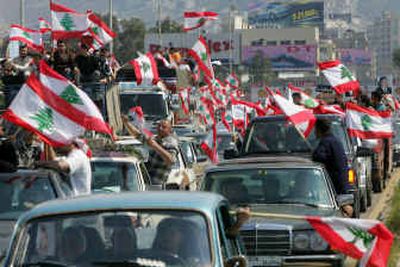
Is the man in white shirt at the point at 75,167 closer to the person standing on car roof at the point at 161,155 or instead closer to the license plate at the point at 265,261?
the license plate at the point at 265,261

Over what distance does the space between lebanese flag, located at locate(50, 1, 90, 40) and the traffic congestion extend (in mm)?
31

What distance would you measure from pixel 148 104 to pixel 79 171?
2034 centimetres

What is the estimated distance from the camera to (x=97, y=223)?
8.38 meters

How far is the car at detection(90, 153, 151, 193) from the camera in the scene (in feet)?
53.2

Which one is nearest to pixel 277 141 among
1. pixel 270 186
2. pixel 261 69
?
pixel 270 186

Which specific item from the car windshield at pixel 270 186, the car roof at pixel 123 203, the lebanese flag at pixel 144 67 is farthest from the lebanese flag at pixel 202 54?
the car roof at pixel 123 203

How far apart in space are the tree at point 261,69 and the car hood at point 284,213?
5582 inches

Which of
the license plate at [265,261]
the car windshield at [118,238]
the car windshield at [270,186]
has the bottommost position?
the license plate at [265,261]

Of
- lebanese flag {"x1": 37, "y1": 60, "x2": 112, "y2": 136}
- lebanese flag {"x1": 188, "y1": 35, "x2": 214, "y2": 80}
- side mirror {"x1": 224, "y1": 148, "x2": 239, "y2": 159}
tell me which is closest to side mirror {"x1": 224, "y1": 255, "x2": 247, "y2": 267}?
lebanese flag {"x1": 37, "y1": 60, "x2": 112, "y2": 136}

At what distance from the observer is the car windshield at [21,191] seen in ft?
42.9

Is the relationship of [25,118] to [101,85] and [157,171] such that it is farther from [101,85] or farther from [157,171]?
[101,85]

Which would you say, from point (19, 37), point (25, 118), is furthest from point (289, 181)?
point (19, 37)

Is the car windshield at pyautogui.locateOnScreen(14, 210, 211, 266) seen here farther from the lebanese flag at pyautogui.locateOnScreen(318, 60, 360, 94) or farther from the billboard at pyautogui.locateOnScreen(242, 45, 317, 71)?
the billboard at pyautogui.locateOnScreen(242, 45, 317, 71)

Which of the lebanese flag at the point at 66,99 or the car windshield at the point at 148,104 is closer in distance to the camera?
the lebanese flag at the point at 66,99
